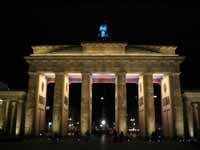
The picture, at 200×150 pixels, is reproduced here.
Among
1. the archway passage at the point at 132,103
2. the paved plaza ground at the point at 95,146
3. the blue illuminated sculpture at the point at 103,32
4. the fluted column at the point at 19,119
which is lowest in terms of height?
the paved plaza ground at the point at 95,146

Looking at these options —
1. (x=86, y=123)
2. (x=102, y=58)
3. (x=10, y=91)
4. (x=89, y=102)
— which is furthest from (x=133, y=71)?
(x=10, y=91)

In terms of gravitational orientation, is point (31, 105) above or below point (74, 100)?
below

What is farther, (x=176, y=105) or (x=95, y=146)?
(x=176, y=105)

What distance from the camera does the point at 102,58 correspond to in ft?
151

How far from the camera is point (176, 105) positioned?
1767 inches

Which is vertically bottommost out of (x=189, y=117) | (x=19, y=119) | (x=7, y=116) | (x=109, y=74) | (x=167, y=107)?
(x=19, y=119)

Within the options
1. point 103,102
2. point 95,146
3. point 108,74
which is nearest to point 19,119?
point 108,74

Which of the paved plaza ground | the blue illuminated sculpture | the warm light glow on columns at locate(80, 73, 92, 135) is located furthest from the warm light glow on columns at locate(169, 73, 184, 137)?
the blue illuminated sculpture

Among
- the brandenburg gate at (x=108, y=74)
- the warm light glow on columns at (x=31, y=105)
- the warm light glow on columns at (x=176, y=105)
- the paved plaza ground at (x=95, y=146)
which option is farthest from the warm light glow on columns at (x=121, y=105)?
the warm light glow on columns at (x=31, y=105)

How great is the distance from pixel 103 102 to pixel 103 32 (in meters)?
37.6

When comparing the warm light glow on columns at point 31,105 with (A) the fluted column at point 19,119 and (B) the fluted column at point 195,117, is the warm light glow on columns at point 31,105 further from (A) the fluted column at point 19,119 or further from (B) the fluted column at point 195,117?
(B) the fluted column at point 195,117

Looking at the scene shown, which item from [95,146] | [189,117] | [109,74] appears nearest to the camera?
[95,146]

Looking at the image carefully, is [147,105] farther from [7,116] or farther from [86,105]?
[7,116]

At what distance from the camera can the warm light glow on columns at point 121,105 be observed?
4425 cm
